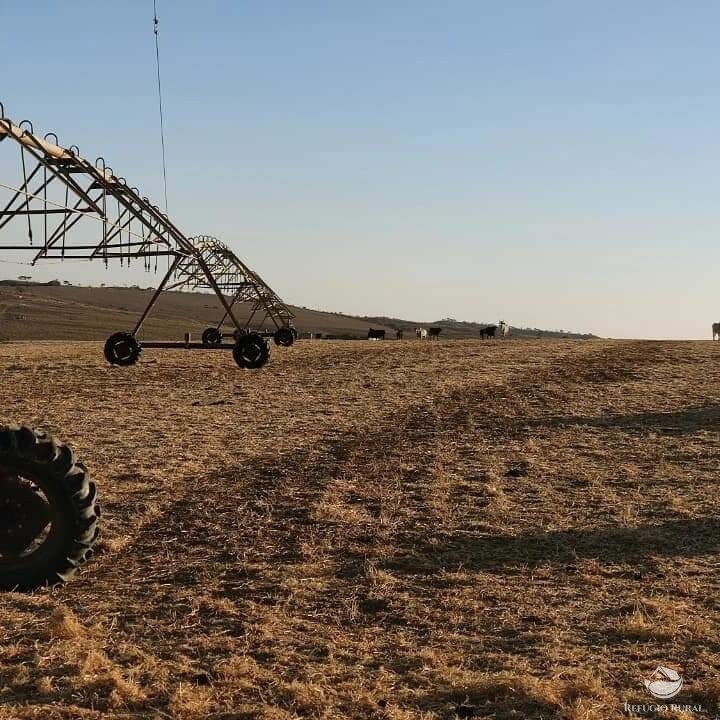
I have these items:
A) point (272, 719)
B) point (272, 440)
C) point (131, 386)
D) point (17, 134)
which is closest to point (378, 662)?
point (272, 719)

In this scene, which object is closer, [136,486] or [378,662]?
[378,662]

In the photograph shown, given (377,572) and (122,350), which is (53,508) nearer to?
(377,572)

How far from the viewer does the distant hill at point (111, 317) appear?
59.2 meters

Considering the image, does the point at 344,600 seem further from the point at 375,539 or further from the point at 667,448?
the point at 667,448

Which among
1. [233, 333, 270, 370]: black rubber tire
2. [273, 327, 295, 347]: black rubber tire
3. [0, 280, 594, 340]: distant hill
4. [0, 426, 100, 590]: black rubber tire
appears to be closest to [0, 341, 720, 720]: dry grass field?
[0, 426, 100, 590]: black rubber tire

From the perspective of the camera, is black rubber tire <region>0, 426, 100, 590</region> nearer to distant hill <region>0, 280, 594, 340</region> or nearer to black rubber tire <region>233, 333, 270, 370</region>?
black rubber tire <region>233, 333, 270, 370</region>

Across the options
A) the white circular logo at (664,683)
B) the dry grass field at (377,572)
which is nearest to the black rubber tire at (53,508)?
the dry grass field at (377,572)

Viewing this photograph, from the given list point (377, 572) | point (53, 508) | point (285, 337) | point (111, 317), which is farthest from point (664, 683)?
point (111, 317)

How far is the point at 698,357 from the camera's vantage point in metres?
27.8

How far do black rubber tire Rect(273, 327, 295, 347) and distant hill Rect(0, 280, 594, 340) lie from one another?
13.0 metres

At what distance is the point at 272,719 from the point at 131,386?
1553 centimetres

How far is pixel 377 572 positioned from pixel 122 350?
17627 mm

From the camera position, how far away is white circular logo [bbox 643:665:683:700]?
4.16m

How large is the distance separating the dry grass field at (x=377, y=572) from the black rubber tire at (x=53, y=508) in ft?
0.55
